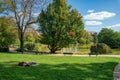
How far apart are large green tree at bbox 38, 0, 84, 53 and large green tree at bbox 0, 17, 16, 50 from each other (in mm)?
4610

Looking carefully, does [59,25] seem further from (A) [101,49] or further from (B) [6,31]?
(B) [6,31]

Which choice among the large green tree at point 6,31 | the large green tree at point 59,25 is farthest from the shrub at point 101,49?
the large green tree at point 6,31

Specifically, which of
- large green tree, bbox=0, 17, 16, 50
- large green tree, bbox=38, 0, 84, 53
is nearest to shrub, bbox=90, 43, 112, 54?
large green tree, bbox=38, 0, 84, 53

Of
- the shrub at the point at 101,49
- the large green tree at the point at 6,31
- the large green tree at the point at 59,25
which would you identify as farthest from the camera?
the shrub at the point at 101,49

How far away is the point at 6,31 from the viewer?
36906mm

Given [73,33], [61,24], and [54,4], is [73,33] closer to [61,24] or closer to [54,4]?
[61,24]

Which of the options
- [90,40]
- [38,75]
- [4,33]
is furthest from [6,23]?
[90,40]

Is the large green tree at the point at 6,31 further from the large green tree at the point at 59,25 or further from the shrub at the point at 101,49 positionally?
the shrub at the point at 101,49

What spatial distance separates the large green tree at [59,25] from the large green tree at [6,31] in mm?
4610

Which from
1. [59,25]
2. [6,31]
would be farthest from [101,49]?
[6,31]

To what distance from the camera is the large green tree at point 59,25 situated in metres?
35.7

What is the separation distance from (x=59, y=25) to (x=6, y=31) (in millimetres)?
8411

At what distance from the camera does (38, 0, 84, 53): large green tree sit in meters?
35.7

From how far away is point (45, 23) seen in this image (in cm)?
3634
